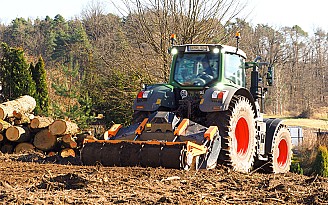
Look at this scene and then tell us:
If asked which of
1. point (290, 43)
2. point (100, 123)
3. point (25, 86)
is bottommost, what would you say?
point (100, 123)

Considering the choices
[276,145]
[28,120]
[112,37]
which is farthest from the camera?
A: [112,37]

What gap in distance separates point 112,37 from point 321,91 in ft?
118

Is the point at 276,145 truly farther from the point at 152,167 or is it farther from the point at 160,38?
the point at 160,38

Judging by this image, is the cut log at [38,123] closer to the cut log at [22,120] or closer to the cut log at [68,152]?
the cut log at [22,120]

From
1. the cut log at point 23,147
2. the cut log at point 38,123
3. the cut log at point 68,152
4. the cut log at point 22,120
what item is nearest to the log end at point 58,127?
the cut log at point 68,152

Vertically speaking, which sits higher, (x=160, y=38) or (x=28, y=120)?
(x=160, y=38)

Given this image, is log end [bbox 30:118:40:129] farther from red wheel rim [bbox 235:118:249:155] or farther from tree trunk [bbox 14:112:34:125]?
red wheel rim [bbox 235:118:249:155]

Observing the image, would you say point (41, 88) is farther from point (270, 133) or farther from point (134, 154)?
point (134, 154)

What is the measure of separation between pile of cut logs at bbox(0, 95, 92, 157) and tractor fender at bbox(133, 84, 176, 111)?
4231 millimetres

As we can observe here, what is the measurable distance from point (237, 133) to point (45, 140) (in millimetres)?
5915

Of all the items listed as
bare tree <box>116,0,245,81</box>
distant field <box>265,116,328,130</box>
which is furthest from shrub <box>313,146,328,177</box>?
distant field <box>265,116,328,130</box>

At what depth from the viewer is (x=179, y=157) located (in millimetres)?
7484

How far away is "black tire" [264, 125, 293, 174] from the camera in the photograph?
1084cm

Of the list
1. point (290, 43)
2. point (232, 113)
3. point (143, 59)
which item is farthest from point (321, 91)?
point (232, 113)
